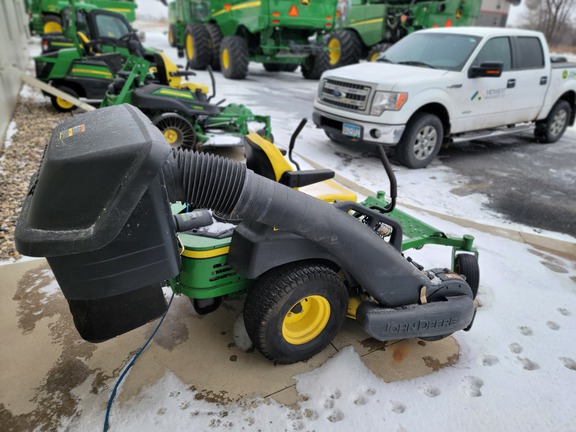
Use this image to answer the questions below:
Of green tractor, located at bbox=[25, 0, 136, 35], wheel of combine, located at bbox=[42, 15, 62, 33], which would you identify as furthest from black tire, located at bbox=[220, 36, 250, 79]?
wheel of combine, located at bbox=[42, 15, 62, 33]

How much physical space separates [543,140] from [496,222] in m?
4.33

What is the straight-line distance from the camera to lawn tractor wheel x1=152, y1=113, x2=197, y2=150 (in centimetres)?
532

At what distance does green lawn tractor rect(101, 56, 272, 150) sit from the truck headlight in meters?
1.46

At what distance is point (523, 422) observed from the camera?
6.64ft

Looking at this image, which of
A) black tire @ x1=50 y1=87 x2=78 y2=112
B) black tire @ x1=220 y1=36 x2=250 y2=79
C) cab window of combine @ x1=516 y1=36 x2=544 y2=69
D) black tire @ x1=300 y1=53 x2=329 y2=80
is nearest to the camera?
cab window of combine @ x1=516 y1=36 x2=544 y2=69

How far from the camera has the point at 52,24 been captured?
56.3 feet

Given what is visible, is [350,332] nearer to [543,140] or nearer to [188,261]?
[188,261]

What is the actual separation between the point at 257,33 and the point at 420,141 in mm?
7974

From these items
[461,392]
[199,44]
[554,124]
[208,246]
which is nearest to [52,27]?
[199,44]

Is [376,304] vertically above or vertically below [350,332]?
above

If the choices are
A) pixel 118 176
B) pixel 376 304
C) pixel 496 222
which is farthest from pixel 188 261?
pixel 496 222

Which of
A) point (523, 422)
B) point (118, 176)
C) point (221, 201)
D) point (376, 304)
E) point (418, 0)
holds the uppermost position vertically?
point (418, 0)

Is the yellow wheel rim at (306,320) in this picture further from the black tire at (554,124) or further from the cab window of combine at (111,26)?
the cab window of combine at (111,26)

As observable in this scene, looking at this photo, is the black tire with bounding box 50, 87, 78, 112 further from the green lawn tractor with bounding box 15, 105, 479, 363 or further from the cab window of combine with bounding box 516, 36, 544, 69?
the cab window of combine with bounding box 516, 36, 544, 69
